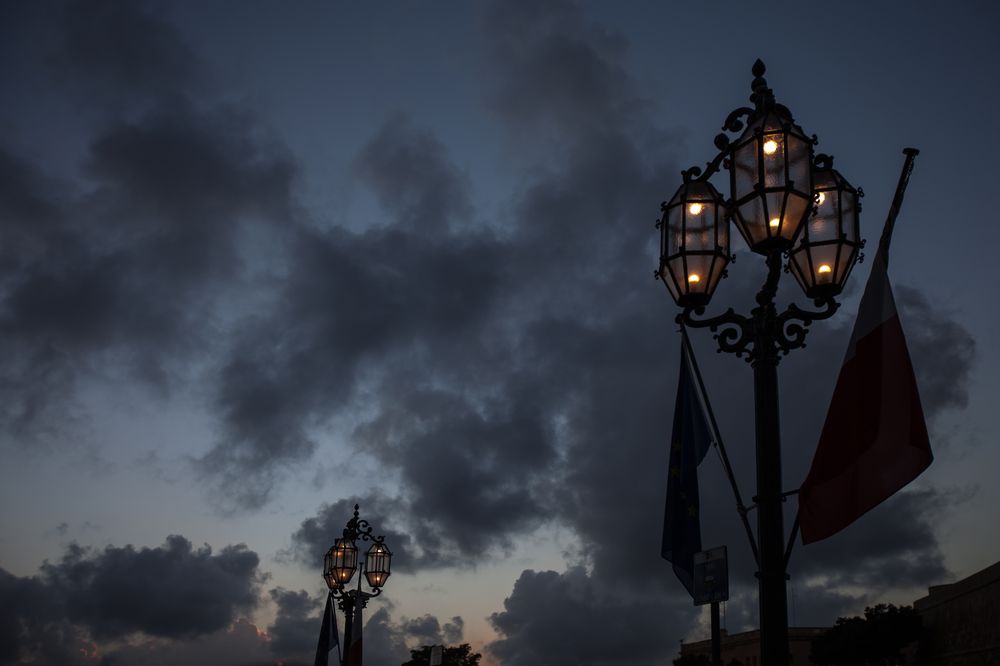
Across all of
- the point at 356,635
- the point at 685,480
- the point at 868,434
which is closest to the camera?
the point at 868,434

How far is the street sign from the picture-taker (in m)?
7.30

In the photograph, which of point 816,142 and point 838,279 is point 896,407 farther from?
point 816,142

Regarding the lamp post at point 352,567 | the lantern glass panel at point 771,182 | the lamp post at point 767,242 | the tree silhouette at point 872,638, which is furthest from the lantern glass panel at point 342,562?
the tree silhouette at point 872,638

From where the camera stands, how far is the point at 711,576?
7.47m

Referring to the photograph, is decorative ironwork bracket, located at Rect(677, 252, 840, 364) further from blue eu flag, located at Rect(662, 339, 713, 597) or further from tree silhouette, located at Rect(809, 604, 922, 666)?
tree silhouette, located at Rect(809, 604, 922, 666)

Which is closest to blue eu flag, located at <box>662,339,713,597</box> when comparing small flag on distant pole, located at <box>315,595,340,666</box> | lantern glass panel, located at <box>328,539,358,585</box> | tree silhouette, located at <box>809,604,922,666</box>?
lantern glass panel, located at <box>328,539,358,585</box>

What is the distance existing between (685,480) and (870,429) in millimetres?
2256

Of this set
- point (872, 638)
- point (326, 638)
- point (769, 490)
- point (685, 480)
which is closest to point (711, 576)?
point (769, 490)

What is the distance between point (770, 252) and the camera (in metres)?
7.55

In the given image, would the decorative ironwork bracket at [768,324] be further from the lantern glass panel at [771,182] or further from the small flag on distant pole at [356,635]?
the small flag on distant pole at [356,635]

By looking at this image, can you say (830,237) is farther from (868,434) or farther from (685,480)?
(685,480)

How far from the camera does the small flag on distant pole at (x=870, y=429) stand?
23.0ft

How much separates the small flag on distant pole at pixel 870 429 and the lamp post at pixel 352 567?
18529 mm

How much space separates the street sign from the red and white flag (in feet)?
2.29
